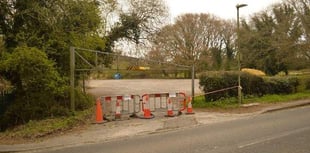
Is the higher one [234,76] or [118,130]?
[234,76]

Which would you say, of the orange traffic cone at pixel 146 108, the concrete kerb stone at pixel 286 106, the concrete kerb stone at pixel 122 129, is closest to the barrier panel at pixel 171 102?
the orange traffic cone at pixel 146 108

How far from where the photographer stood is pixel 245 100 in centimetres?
2131

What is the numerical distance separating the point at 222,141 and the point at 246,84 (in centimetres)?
1241

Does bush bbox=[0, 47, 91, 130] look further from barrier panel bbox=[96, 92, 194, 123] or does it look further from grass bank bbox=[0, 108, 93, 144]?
barrier panel bbox=[96, 92, 194, 123]

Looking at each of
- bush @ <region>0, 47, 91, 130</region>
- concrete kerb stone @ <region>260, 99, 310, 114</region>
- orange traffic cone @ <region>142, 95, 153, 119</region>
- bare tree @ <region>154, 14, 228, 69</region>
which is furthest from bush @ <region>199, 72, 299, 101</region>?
bare tree @ <region>154, 14, 228, 69</region>

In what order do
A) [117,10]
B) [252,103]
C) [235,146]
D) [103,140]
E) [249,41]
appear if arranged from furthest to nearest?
[249,41] < [117,10] < [252,103] < [103,140] < [235,146]

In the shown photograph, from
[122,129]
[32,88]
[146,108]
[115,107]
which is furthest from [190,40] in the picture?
[122,129]

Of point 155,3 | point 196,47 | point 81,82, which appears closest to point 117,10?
point 155,3

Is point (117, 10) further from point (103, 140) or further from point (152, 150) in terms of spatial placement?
point (152, 150)

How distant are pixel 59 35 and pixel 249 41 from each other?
40541 mm

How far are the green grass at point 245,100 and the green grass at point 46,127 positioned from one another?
6.60 metres

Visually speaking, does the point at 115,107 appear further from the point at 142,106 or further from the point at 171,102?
the point at 171,102

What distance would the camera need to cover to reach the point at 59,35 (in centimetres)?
1641

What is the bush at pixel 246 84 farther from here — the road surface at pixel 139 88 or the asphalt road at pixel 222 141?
the asphalt road at pixel 222 141
